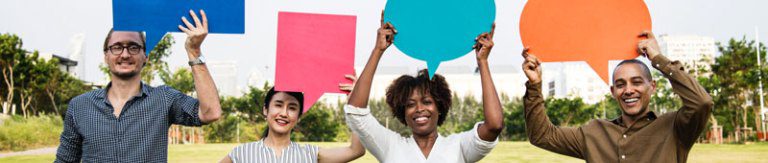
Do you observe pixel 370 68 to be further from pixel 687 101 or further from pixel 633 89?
pixel 687 101

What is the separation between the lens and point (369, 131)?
9.26 feet

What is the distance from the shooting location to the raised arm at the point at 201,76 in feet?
9.02

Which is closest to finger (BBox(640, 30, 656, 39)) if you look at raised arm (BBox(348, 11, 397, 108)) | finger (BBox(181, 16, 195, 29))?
raised arm (BBox(348, 11, 397, 108))

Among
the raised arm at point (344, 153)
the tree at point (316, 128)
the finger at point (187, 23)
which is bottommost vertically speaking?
the tree at point (316, 128)

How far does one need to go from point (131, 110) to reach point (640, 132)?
2269mm

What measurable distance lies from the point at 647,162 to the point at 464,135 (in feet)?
2.64

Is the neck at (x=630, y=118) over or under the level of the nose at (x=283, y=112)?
under

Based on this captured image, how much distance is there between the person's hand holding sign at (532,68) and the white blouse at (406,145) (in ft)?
1.04

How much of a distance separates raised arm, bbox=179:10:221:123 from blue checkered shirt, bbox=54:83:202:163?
0.35 feet

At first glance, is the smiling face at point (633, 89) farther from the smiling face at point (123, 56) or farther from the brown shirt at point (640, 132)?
the smiling face at point (123, 56)

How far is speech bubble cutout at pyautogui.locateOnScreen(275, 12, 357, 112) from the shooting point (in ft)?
9.90

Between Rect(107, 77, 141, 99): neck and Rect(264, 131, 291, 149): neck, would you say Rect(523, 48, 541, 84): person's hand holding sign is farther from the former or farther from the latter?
Rect(107, 77, 141, 99): neck

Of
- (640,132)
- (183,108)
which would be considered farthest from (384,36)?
(640,132)

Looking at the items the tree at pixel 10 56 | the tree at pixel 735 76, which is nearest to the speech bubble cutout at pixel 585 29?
the tree at pixel 735 76
